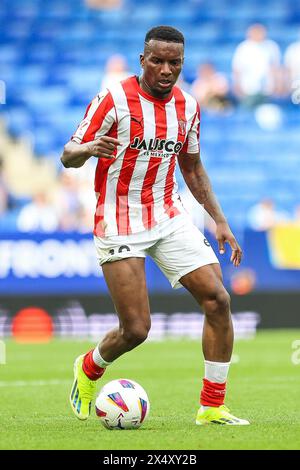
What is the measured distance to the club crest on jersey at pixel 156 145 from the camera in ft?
21.3

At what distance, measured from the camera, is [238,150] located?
66.5ft

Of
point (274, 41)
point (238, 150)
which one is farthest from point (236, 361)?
point (274, 41)

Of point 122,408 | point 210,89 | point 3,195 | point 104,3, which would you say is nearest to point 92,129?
point 122,408

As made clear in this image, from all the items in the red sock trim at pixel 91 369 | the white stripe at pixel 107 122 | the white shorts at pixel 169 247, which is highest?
the white stripe at pixel 107 122

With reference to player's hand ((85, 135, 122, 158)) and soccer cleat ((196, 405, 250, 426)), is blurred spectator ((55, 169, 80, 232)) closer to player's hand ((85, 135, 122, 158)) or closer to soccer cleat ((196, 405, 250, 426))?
soccer cleat ((196, 405, 250, 426))

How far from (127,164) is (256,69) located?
13476 mm

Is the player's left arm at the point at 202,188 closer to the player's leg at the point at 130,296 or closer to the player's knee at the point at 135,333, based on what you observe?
the player's leg at the point at 130,296

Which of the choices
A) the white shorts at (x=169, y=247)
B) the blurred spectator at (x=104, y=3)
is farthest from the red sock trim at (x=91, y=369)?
the blurred spectator at (x=104, y=3)

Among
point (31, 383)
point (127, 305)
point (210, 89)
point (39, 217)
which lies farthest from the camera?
point (210, 89)

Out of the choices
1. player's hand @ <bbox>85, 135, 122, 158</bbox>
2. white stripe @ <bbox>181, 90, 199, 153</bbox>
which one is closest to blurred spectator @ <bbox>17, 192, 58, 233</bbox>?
white stripe @ <bbox>181, 90, 199, 153</bbox>

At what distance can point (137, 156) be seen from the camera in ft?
21.4

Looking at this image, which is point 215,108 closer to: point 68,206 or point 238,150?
point 238,150

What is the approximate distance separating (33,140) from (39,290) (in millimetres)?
5756

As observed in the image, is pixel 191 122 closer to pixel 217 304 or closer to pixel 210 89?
pixel 217 304
